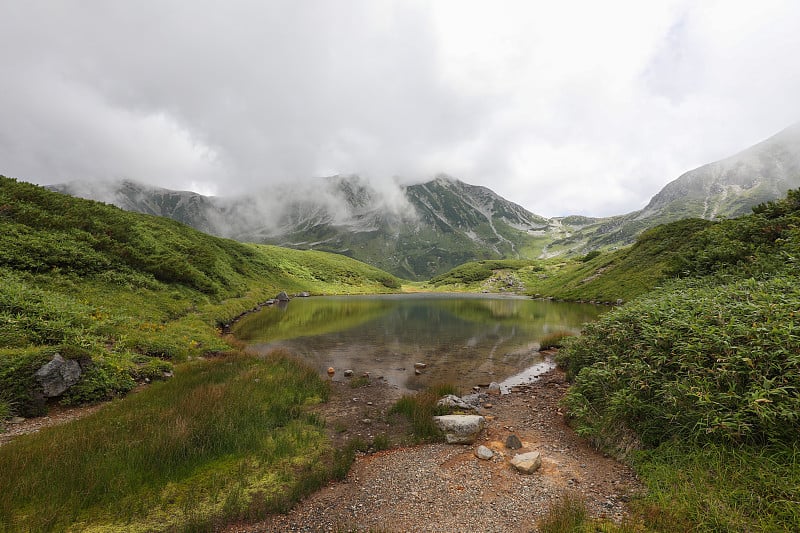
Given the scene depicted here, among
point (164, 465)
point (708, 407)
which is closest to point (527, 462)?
point (708, 407)

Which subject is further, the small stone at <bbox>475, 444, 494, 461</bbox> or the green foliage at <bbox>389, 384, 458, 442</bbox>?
the green foliage at <bbox>389, 384, 458, 442</bbox>

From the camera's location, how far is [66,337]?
16938 millimetres

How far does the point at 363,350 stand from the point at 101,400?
20.1 meters

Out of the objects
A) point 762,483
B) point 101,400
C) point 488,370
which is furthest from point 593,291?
point 101,400

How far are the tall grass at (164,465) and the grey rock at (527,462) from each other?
6.38 m

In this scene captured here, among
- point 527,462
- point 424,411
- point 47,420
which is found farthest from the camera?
point 424,411

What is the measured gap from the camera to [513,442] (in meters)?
11.7

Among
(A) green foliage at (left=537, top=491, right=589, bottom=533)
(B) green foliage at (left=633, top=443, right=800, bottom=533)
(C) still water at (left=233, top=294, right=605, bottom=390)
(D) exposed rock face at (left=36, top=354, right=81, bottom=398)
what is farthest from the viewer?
(C) still water at (left=233, top=294, right=605, bottom=390)

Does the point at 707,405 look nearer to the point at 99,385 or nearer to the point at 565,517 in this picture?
the point at 565,517

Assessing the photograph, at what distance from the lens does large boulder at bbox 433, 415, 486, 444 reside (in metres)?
12.1

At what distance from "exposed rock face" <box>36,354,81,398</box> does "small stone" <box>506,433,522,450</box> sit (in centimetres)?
2007

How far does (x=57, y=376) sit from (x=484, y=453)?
19.3 metres

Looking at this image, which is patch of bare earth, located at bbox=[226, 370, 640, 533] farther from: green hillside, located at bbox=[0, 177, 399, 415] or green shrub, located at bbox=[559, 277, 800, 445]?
green hillside, located at bbox=[0, 177, 399, 415]

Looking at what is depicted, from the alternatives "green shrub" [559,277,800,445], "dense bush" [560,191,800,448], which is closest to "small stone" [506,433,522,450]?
"dense bush" [560,191,800,448]
